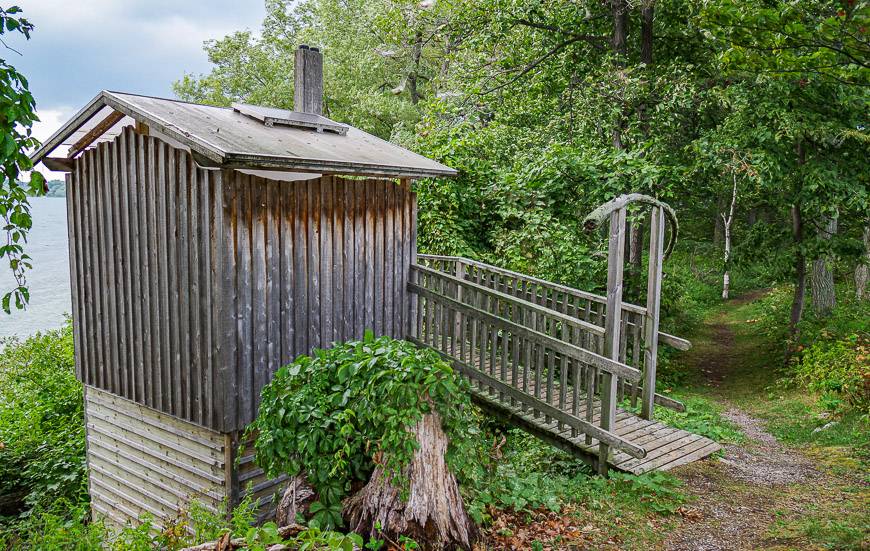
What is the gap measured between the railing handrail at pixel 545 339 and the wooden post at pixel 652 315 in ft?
2.36

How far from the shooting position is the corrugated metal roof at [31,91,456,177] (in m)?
5.71

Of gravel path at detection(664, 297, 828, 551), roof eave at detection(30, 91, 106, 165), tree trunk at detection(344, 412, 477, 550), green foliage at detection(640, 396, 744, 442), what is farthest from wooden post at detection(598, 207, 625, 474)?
roof eave at detection(30, 91, 106, 165)

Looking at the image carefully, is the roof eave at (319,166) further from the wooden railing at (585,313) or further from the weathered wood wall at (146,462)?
the weathered wood wall at (146,462)

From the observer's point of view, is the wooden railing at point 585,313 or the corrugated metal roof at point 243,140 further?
the wooden railing at point 585,313

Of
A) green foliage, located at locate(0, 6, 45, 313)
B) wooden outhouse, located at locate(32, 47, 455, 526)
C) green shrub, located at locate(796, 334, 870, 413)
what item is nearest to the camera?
green foliage, located at locate(0, 6, 45, 313)

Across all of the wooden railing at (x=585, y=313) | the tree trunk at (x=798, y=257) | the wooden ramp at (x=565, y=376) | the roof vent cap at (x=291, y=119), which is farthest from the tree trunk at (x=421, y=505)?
the tree trunk at (x=798, y=257)

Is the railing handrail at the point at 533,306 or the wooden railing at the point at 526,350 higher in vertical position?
the railing handrail at the point at 533,306

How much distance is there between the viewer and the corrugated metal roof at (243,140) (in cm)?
571

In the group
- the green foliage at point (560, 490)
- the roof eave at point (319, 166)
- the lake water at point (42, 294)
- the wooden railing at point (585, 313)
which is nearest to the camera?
the green foliage at point (560, 490)

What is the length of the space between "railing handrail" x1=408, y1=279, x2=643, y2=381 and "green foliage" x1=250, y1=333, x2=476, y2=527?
6.94 feet

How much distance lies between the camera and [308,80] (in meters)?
8.05

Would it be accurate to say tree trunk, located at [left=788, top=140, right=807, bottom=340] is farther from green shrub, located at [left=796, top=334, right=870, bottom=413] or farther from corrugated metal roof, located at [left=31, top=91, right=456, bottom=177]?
corrugated metal roof, located at [left=31, top=91, right=456, bottom=177]

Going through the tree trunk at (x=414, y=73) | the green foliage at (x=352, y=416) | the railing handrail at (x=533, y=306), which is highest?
the tree trunk at (x=414, y=73)

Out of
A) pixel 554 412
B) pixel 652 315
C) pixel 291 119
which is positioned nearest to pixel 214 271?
pixel 291 119
